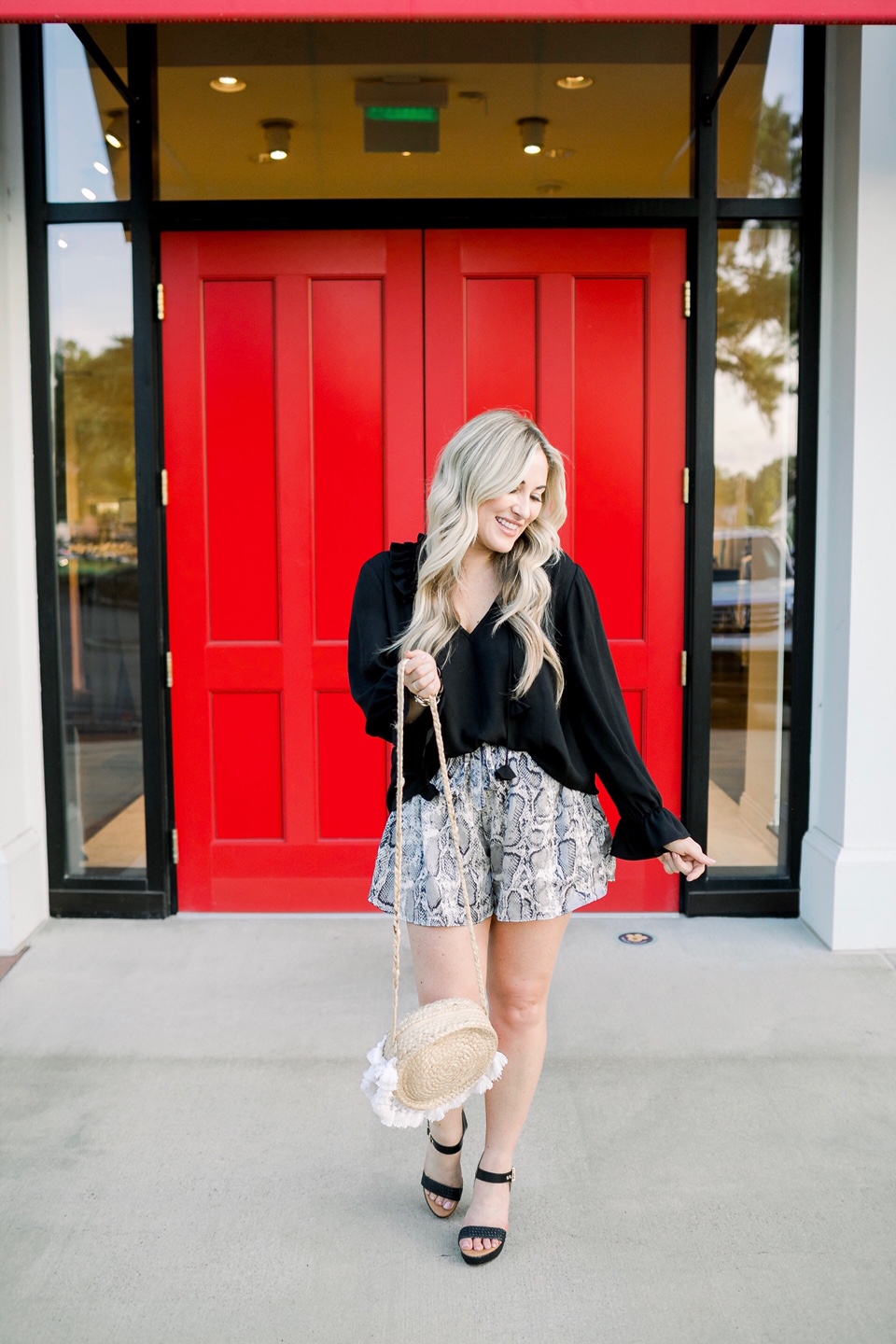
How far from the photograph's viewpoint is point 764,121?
168 inches

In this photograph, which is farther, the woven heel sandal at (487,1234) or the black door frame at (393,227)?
the black door frame at (393,227)

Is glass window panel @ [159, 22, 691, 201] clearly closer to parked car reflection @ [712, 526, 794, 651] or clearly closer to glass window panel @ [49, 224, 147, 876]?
glass window panel @ [49, 224, 147, 876]

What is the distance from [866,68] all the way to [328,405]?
7.01 feet

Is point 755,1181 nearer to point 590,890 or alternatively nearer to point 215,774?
point 590,890

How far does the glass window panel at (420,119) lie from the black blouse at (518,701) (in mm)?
2325

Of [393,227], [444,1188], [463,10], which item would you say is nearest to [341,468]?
[393,227]

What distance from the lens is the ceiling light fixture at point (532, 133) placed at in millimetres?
4258

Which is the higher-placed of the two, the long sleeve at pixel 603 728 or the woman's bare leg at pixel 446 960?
the long sleeve at pixel 603 728

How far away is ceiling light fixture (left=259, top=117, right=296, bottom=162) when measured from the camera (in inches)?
167

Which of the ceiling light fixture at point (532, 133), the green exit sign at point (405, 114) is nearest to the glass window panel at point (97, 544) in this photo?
the green exit sign at point (405, 114)

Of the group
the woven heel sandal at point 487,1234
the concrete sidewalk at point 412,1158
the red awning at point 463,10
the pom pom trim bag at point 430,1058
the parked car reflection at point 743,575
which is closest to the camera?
the pom pom trim bag at point 430,1058

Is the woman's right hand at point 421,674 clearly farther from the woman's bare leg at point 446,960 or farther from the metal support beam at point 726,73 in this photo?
the metal support beam at point 726,73

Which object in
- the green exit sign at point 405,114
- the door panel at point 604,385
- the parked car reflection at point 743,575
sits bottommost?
the parked car reflection at point 743,575

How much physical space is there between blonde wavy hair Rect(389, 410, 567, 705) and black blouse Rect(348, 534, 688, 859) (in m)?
0.03
